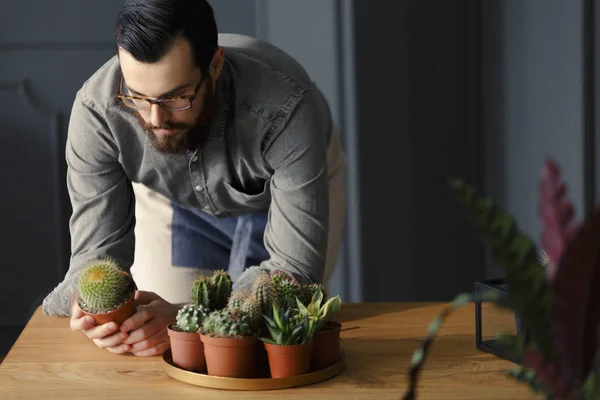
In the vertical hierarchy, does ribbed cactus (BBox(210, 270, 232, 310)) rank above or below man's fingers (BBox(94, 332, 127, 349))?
above

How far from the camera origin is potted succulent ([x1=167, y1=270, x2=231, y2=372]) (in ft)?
4.76

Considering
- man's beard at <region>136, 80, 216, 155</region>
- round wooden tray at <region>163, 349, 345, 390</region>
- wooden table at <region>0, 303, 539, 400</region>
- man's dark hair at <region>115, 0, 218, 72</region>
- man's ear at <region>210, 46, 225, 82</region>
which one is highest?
man's dark hair at <region>115, 0, 218, 72</region>

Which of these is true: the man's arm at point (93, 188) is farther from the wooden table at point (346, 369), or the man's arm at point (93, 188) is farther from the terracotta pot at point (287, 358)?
the terracotta pot at point (287, 358)

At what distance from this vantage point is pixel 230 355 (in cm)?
140

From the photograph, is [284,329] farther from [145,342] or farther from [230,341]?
[145,342]

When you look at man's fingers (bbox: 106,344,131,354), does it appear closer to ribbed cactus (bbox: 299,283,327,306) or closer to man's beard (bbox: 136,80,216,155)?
ribbed cactus (bbox: 299,283,327,306)

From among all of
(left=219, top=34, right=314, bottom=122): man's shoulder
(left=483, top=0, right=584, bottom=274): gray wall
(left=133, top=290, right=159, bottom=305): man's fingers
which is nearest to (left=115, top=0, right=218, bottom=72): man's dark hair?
(left=219, top=34, right=314, bottom=122): man's shoulder

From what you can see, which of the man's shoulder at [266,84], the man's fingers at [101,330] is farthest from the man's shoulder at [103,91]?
the man's fingers at [101,330]

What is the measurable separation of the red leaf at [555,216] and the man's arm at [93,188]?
4.56 feet

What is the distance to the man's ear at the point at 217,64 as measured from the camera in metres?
1.96

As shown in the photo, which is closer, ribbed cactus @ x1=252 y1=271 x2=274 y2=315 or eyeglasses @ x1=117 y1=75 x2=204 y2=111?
ribbed cactus @ x1=252 y1=271 x2=274 y2=315

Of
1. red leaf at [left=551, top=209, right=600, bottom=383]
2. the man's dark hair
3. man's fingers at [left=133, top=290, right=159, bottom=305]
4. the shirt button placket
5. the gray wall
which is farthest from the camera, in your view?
the gray wall

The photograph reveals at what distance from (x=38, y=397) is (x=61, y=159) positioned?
86.1 inches

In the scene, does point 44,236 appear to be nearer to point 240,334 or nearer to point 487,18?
point 487,18
